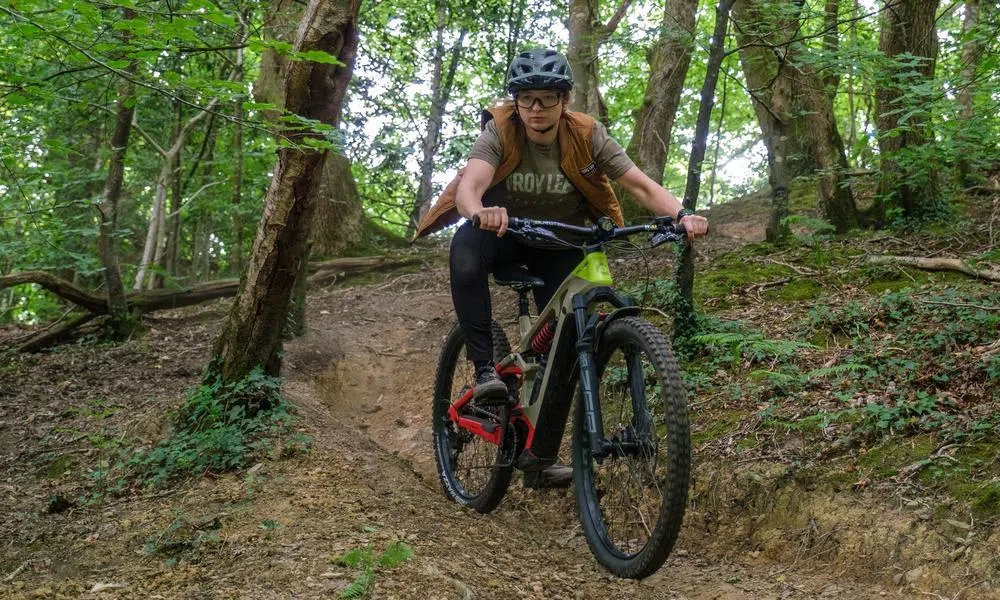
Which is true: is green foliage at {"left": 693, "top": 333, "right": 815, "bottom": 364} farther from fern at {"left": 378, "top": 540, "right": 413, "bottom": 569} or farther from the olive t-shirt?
fern at {"left": 378, "top": 540, "right": 413, "bottom": 569}

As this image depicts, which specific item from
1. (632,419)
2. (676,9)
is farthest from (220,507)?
(676,9)

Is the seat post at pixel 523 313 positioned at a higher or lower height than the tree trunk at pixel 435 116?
lower

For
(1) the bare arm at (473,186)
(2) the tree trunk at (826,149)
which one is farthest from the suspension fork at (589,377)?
(2) the tree trunk at (826,149)

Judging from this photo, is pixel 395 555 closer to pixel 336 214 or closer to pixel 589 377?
pixel 589 377

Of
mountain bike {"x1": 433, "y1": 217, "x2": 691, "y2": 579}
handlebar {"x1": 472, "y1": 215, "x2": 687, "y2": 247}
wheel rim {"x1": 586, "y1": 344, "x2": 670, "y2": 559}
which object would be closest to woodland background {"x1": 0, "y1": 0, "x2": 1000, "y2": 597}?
wheel rim {"x1": 586, "y1": 344, "x2": 670, "y2": 559}

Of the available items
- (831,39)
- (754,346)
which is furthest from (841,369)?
(831,39)

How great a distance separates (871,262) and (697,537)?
4222 millimetres

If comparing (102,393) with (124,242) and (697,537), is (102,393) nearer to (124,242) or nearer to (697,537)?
(697,537)

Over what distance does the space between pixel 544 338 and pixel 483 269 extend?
0.59 metres

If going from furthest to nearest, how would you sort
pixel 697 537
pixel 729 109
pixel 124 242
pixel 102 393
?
pixel 729 109
pixel 124 242
pixel 102 393
pixel 697 537

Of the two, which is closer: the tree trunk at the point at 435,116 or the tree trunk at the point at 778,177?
the tree trunk at the point at 778,177

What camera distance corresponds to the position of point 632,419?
11.9 feet

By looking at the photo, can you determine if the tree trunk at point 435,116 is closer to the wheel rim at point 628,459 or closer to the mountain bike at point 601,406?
the mountain bike at point 601,406

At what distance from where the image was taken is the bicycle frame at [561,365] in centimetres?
370
